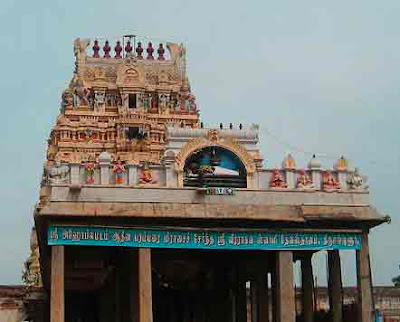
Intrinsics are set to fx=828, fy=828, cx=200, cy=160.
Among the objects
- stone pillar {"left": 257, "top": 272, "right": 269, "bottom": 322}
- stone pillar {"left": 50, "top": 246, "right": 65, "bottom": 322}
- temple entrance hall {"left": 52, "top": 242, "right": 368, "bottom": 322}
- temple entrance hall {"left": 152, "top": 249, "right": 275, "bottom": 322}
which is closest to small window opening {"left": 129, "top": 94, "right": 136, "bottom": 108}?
temple entrance hall {"left": 52, "top": 242, "right": 368, "bottom": 322}

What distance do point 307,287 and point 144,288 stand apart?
7327 mm

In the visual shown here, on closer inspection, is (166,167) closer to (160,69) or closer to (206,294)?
(206,294)

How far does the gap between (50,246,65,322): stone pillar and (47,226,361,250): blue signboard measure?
14.9 inches

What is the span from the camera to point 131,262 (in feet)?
91.0

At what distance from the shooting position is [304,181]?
28.0 metres

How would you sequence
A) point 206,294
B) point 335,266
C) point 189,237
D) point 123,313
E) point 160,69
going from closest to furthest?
point 189,237 → point 335,266 → point 123,313 → point 206,294 → point 160,69

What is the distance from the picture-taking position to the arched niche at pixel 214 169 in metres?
27.5

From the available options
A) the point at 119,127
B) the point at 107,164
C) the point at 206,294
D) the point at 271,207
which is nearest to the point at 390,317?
the point at 206,294

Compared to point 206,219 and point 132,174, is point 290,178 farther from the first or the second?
point 132,174

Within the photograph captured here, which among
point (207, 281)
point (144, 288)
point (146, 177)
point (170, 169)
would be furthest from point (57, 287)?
point (207, 281)

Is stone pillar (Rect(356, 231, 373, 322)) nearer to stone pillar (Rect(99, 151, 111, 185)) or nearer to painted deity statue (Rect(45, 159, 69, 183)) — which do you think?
stone pillar (Rect(99, 151, 111, 185))

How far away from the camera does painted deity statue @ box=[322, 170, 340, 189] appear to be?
92.2ft

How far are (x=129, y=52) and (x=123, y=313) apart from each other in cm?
2622

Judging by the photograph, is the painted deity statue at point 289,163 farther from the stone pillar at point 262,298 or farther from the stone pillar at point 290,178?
the stone pillar at point 262,298
